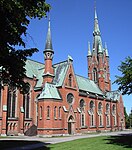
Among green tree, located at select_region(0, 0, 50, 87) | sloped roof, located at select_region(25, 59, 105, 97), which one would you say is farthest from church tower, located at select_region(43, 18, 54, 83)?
green tree, located at select_region(0, 0, 50, 87)

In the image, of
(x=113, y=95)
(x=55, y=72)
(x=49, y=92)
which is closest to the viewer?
(x=49, y=92)

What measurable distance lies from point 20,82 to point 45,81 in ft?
96.1

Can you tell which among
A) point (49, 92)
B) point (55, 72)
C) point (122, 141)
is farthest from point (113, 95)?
point (122, 141)

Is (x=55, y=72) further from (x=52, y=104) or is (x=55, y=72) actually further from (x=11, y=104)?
(x=11, y=104)

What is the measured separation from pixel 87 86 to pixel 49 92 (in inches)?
790

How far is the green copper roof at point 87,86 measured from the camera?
56.1 meters

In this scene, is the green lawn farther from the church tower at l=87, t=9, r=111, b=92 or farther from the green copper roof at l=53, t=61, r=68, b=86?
the church tower at l=87, t=9, r=111, b=92

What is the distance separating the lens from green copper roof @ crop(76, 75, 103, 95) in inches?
2208

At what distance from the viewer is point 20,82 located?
14625 millimetres

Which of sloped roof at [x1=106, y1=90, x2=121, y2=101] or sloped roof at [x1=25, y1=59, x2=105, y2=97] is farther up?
sloped roof at [x1=25, y1=59, x2=105, y2=97]

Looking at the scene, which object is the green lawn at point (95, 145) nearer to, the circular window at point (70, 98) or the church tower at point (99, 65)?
the circular window at point (70, 98)

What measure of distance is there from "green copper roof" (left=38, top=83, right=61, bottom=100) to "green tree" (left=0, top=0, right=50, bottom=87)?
26475mm

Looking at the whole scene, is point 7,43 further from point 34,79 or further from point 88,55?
point 88,55

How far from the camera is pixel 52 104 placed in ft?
132
